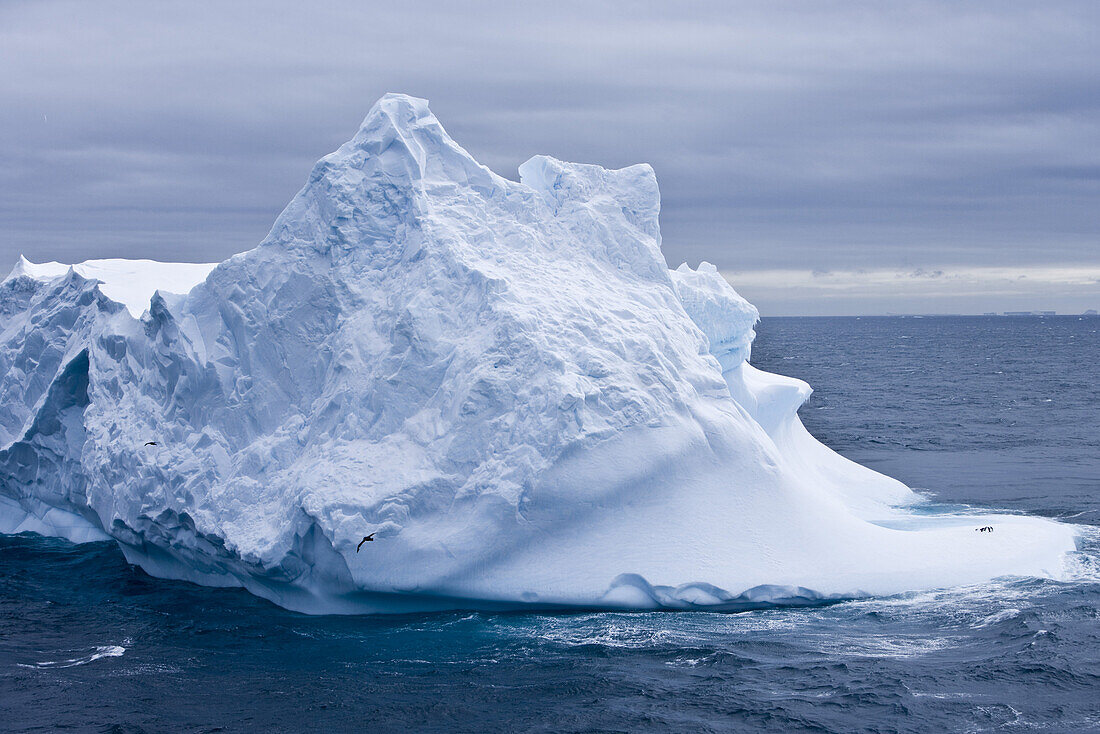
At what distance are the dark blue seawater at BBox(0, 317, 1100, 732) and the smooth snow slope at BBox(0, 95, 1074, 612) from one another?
27.3 inches

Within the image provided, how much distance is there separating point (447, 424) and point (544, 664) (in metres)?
4.53

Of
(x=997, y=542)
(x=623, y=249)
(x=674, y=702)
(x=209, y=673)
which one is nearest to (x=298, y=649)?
(x=209, y=673)

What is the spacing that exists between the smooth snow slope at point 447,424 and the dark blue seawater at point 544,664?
27.3 inches

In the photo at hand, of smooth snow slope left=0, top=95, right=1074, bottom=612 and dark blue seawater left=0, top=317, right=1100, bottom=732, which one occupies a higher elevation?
smooth snow slope left=0, top=95, right=1074, bottom=612

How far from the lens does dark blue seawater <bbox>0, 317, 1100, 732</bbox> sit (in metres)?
12.8

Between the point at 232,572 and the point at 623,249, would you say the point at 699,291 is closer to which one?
the point at 623,249

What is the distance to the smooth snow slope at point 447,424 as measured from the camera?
16141 millimetres

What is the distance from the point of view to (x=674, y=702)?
13.0 metres

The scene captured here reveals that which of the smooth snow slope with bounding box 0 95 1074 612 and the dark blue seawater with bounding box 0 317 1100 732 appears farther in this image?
the smooth snow slope with bounding box 0 95 1074 612

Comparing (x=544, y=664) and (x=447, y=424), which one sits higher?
(x=447, y=424)

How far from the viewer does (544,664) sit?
14.1 metres

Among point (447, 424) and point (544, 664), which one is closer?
point (544, 664)

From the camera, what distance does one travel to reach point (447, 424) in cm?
1692

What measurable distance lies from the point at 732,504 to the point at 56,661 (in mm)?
10898
